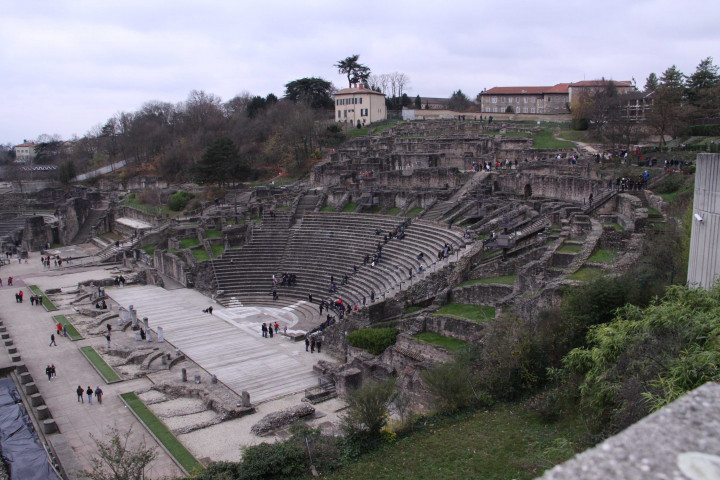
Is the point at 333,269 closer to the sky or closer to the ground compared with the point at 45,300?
Answer: closer to the sky

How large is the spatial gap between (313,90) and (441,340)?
218 feet

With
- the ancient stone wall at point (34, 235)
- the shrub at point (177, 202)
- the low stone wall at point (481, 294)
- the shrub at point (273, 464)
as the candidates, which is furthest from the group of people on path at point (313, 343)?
the ancient stone wall at point (34, 235)

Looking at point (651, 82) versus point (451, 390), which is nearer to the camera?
point (451, 390)

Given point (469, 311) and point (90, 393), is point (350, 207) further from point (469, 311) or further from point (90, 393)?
point (90, 393)

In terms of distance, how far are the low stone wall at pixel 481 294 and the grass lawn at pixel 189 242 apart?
2291 centimetres

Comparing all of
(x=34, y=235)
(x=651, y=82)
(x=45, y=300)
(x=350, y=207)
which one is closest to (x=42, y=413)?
(x=45, y=300)

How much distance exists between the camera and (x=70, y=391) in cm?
2133

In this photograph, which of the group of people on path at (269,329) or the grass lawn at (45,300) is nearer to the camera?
the group of people on path at (269,329)

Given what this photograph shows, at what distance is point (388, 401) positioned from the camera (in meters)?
14.4

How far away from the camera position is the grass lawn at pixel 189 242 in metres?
39.5

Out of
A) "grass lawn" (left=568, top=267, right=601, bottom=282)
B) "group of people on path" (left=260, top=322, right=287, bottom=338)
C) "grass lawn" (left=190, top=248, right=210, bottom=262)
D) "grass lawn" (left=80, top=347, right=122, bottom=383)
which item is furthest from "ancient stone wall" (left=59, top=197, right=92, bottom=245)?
"grass lawn" (left=568, top=267, right=601, bottom=282)

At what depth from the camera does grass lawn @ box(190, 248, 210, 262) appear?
3726 centimetres

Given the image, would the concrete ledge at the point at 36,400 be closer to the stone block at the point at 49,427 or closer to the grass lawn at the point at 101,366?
the stone block at the point at 49,427

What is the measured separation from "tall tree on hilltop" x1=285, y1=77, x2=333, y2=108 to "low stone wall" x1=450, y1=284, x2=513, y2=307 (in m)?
61.3
